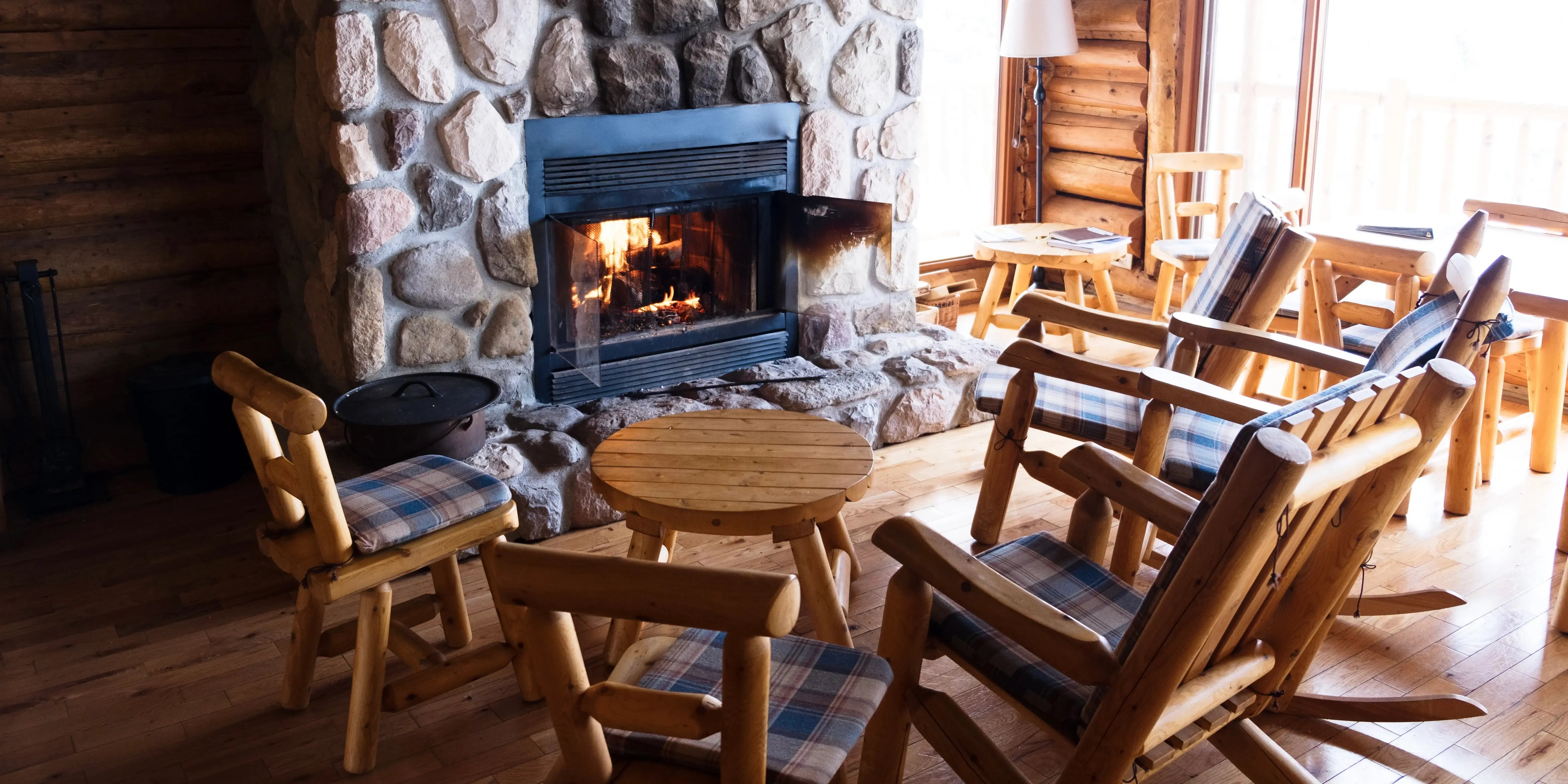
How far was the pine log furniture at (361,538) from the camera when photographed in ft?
6.75

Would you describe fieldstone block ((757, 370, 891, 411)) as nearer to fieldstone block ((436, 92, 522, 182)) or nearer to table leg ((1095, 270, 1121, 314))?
fieldstone block ((436, 92, 522, 182))

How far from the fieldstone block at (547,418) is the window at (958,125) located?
2483 mm

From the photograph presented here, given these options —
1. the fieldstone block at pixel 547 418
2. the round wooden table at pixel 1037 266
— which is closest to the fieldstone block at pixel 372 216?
the fieldstone block at pixel 547 418

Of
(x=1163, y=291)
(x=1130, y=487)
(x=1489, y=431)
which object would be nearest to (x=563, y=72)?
(x=1130, y=487)

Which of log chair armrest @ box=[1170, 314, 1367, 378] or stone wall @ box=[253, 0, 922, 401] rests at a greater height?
stone wall @ box=[253, 0, 922, 401]

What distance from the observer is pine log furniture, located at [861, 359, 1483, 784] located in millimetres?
1485

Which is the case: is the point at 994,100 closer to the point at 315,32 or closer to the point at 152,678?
the point at 315,32

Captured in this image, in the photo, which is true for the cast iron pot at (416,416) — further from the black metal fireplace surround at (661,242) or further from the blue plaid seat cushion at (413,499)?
the black metal fireplace surround at (661,242)

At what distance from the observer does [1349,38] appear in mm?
5027

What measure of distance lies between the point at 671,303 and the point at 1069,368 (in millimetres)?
1477

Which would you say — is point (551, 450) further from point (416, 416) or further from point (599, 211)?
point (599, 211)

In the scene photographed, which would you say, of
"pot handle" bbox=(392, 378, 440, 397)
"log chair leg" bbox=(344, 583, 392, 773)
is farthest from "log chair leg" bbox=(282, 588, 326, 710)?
"pot handle" bbox=(392, 378, 440, 397)

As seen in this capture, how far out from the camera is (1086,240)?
453 centimetres

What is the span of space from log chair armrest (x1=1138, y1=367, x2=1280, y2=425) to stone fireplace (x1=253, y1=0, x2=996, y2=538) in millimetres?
1265
